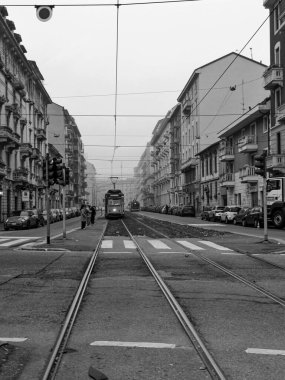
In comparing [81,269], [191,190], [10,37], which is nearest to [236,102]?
[191,190]

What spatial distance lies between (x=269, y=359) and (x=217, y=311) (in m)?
2.24

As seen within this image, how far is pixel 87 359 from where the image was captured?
480 centimetres

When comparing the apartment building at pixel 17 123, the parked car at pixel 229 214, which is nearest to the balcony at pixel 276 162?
the parked car at pixel 229 214

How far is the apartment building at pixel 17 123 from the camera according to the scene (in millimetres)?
44594

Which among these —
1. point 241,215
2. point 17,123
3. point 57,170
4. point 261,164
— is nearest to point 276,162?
point 241,215

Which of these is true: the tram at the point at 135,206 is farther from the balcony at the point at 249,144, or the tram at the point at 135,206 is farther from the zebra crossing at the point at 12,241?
the zebra crossing at the point at 12,241

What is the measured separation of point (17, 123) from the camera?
167ft

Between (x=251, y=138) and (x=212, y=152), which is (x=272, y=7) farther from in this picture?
(x=212, y=152)

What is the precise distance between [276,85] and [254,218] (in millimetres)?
11469

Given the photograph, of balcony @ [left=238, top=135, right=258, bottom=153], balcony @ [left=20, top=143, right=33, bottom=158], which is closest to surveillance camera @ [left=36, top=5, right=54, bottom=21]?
balcony @ [left=238, top=135, right=258, bottom=153]

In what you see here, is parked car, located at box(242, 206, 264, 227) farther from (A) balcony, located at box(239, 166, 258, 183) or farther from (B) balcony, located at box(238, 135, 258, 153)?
(B) balcony, located at box(238, 135, 258, 153)

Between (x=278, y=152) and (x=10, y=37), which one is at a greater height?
(x=10, y=37)

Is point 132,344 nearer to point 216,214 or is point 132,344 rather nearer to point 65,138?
point 216,214

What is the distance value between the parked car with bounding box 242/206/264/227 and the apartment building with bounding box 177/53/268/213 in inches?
1138
